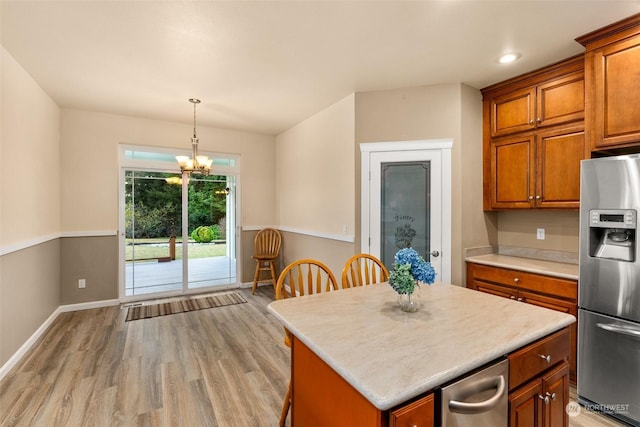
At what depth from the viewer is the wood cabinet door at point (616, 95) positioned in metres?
2.12

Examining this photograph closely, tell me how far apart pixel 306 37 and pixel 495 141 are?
2258 millimetres

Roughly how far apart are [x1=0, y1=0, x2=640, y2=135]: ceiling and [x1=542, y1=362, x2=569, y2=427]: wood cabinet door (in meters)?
2.21

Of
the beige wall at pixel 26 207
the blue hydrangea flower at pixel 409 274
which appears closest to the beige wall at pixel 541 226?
the blue hydrangea flower at pixel 409 274

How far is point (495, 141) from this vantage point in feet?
10.6

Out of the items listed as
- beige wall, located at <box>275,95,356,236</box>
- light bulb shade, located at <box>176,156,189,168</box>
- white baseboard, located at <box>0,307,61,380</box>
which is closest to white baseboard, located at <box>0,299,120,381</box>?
white baseboard, located at <box>0,307,61,380</box>

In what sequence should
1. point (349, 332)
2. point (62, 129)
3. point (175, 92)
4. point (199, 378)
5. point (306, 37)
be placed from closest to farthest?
point (349, 332), point (306, 37), point (199, 378), point (175, 92), point (62, 129)

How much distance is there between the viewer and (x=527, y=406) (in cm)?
130

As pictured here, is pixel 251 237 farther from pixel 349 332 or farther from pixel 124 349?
pixel 349 332

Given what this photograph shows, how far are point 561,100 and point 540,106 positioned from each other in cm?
16

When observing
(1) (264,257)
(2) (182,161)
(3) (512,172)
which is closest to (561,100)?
(3) (512,172)

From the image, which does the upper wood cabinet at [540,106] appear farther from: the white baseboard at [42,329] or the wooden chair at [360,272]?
the white baseboard at [42,329]

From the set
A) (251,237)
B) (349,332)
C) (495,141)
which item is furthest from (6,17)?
(495,141)

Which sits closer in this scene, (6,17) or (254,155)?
(6,17)

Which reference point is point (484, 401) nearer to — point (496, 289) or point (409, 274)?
point (409, 274)
